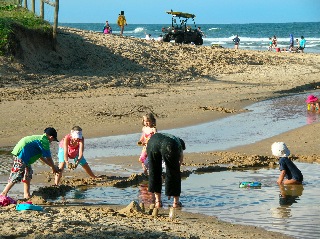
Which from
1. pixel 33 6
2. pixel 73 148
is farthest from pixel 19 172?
pixel 33 6

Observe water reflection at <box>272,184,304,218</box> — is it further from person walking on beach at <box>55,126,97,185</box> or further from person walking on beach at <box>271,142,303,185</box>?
person walking on beach at <box>55,126,97,185</box>

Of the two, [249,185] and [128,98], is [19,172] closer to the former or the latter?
[249,185]

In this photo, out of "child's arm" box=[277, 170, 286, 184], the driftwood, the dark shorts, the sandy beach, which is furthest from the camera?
the driftwood

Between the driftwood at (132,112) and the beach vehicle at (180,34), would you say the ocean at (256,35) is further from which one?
Answer: the driftwood at (132,112)

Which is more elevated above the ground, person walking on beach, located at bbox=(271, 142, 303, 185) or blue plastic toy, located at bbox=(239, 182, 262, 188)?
person walking on beach, located at bbox=(271, 142, 303, 185)

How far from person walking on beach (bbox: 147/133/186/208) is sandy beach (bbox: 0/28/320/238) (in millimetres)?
503

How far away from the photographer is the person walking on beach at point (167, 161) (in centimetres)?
969

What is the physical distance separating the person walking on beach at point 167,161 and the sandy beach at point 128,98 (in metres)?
0.50

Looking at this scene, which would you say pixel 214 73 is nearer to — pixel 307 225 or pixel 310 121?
pixel 310 121

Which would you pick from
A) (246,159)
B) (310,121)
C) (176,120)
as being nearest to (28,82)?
(176,120)

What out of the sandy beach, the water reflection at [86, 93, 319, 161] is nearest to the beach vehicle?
the sandy beach

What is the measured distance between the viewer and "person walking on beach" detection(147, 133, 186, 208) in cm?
969

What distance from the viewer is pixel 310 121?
19.6m

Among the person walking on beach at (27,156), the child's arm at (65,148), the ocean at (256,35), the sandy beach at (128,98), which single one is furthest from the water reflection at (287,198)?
the ocean at (256,35)
